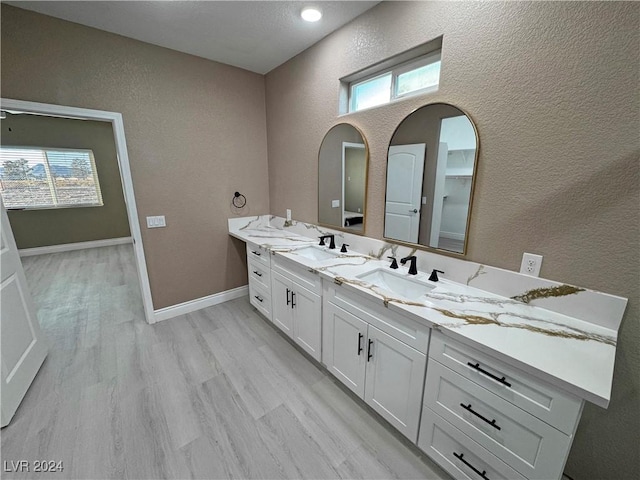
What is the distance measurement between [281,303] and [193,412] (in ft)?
3.14

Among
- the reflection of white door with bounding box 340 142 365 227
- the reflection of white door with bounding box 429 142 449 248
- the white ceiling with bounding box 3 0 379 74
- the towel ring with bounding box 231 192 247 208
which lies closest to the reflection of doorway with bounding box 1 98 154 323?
the white ceiling with bounding box 3 0 379 74

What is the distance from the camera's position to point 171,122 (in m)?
2.45

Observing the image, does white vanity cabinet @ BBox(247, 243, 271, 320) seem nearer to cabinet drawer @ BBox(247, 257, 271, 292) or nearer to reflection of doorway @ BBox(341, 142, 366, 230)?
cabinet drawer @ BBox(247, 257, 271, 292)

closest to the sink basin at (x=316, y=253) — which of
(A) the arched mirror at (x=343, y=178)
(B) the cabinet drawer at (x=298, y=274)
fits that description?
(B) the cabinet drawer at (x=298, y=274)

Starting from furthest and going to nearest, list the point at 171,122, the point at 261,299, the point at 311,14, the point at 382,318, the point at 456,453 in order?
the point at 261,299
the point at 171,122
the point at 311,14
the point at 382,318
the point at 456,453

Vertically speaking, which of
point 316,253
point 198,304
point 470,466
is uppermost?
point 316,253

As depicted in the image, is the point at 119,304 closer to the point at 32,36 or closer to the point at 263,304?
the point at 263,304

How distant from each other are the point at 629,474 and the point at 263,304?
8.10ft

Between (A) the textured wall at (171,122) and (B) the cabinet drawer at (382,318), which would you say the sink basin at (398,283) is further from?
(A) the textured wall at (171,122)

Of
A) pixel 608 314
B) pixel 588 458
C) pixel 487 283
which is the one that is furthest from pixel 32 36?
pixel 588 458

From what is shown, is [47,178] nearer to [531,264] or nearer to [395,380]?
[395,380]

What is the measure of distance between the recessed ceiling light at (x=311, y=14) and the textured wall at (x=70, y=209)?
17.3ft

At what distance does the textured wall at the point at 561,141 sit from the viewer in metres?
1.02

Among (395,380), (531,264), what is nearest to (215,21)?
(531,264)
